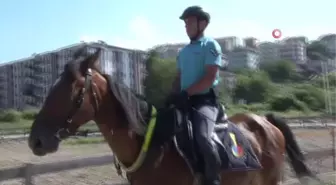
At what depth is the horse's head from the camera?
4262 mm

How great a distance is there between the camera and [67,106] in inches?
173

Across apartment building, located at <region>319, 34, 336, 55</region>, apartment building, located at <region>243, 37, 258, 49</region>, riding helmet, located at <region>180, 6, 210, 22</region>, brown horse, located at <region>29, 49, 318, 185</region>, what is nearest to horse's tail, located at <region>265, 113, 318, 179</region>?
brown horse, located at <region>29, 49, 318, 185</region>

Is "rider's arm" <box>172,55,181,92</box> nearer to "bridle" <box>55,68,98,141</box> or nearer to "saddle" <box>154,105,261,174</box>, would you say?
"saddle" <box>154,105,261,174</box>

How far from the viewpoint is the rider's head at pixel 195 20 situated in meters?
5.13

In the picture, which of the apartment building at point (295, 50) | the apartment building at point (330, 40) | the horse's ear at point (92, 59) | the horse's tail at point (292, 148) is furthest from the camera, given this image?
the apartment building at point (330, 40)

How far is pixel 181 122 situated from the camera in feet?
16.2

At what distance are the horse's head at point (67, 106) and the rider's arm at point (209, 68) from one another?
0.90 meters

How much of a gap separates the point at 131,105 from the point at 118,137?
0.31 m

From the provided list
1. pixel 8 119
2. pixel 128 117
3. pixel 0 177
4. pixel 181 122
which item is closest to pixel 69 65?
pixel 128 117

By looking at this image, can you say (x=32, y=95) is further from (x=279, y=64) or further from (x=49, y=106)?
(x=49, y=106)

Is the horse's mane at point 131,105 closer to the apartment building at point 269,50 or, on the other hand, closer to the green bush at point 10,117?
the green bush at point 10,117

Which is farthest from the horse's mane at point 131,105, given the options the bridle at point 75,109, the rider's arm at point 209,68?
the rider's arm at point 209,68

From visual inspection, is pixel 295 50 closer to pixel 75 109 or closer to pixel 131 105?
pixel 131 105

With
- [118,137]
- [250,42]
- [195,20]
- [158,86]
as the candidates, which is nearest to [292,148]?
[195,20]
